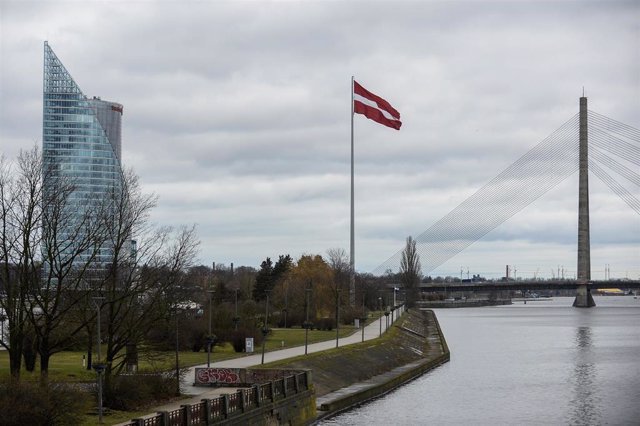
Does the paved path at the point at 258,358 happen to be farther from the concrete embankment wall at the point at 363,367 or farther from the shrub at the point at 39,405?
the shrub at the point at 39,405

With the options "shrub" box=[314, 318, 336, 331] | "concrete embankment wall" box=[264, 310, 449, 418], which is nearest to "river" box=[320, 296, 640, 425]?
"concrete embankment wall" box=[264, 310, 449, 418]

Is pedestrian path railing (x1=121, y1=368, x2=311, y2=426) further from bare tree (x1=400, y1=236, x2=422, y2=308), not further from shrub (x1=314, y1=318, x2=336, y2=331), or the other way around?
bare tree (x1=400, y1=236, x2=422, y2=308)

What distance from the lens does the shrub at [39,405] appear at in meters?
25.7

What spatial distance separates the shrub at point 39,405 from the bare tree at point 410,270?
132 meters

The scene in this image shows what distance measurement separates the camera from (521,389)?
51.3 metres

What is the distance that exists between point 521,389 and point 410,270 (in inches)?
4419

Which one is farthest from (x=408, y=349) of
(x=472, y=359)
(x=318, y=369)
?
(x=318, y=369)

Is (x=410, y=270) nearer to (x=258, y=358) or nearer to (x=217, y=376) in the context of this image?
→ (x=258, y=358)

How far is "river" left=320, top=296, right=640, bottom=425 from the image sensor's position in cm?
4078

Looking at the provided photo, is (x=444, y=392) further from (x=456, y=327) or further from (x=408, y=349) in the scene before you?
(x=456, y=327)

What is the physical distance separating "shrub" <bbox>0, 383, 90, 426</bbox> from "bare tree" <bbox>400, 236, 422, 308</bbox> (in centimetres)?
13209

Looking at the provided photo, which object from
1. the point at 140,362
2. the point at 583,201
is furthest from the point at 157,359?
the point at 583,201

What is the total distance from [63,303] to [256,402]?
14174 mm

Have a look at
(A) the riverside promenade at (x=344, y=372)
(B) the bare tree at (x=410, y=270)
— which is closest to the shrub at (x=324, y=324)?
(A) the riverside promenade at (x=344, y=372)
